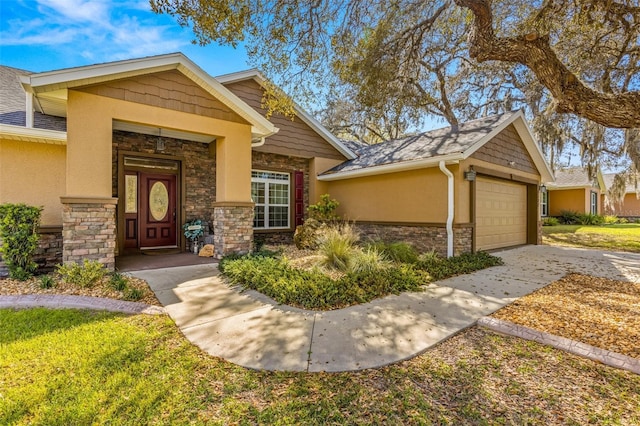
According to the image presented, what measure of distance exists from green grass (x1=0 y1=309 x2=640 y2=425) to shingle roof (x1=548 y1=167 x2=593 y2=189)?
21.6m

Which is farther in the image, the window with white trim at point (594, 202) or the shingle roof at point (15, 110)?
the window with white trim at point (594, 202)

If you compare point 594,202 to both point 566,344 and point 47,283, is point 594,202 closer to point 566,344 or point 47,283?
point 566,344

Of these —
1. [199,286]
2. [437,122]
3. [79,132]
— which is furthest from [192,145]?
[437,122]

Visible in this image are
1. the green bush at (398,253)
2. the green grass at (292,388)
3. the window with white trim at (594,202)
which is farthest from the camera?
the window with white trim at (594,202)

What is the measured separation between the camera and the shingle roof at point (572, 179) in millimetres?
20422

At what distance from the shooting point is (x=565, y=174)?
75.0 feet

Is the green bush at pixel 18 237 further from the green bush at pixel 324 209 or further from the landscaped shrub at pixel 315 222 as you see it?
the green bush at pixel 324 209

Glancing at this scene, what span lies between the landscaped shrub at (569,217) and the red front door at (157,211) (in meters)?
23.4

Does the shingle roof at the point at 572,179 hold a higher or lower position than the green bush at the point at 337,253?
higher

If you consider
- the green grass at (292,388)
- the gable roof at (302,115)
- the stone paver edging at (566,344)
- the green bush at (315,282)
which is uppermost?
the gable roof at (302,115)

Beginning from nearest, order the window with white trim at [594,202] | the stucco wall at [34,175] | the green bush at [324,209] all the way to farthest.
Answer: the stucco wall at [34,175] → the green bush at [324,209] → the window with white trim at [594,202]

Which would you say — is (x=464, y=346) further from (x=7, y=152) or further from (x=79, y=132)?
(x=7, y=152)

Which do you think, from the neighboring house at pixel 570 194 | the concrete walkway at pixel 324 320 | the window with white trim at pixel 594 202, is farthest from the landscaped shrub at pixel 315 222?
the window with white trim at pixel 594 202

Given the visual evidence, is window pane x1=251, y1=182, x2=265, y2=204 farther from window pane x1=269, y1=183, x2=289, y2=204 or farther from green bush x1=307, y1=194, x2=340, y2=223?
green bush x1=307, y1=194, x2=340, y2=223
